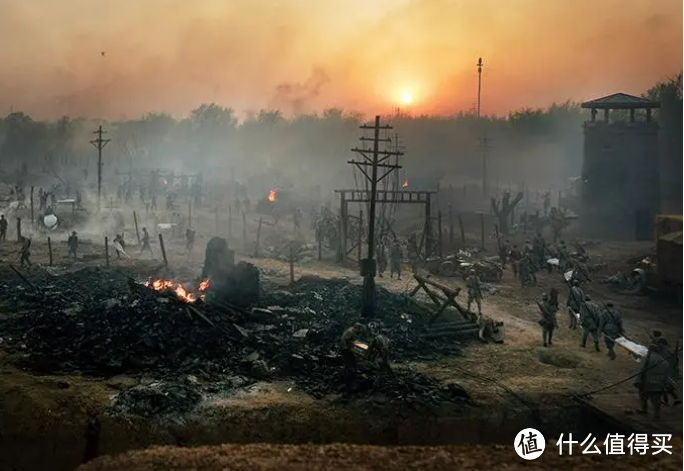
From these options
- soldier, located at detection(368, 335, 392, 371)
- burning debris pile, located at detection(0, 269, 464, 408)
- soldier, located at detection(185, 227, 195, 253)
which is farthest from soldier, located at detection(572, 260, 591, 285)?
soldier, located at detection(185, 227, 195, 253)

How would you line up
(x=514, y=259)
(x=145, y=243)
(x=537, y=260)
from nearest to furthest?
(x=537, y=260) → (x=514, y=259) → (x=145, y=243)

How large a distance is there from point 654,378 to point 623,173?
25.3 m

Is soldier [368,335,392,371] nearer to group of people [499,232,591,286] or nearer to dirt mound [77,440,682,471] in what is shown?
dirt mound [77,440,682,471]

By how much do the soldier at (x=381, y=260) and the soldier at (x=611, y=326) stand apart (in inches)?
424

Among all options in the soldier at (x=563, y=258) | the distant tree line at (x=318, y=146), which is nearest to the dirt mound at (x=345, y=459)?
the soldier at (x=563, y=258)

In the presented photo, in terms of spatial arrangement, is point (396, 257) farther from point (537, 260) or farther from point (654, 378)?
point (654, 378)

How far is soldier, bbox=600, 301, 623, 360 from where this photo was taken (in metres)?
14.0

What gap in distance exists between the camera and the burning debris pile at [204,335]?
12.4m

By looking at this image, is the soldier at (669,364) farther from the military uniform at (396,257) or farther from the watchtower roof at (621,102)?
the watchtower roof at (621,102)

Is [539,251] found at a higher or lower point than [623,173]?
lower

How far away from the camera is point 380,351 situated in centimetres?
1243

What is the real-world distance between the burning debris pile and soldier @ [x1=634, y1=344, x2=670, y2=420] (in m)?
3.35

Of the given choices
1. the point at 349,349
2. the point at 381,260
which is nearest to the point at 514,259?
the point at 381,260

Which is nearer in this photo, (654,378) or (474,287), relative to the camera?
(654,378)
